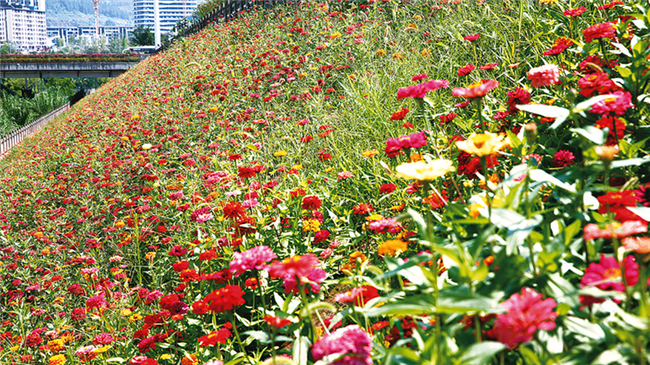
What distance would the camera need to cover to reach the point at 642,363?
673mm

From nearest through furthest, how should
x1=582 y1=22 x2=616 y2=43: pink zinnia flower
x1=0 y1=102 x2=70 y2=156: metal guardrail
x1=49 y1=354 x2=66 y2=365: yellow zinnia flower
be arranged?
1. x1=582 y1=22 x2=616 y2=43: pink zinnia flower
2. x1=49 y1=354 x2=66 y2=365: yellow zinnia flower
3. x1=0 y1=102 x2=70 y2=156: metal guardrail

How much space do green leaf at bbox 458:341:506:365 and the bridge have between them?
38.2m

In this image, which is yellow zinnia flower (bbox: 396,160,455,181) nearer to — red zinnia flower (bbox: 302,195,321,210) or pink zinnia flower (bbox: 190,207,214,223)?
red zinnia flower (bbox: 302,195,321,210)

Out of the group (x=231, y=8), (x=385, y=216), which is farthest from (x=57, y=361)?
(x=231, y=8)

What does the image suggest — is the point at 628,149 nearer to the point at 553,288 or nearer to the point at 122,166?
the point at 553,288

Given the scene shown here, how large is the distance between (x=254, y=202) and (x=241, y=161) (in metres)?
1.29

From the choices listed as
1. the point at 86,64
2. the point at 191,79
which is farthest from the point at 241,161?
the point at 86,64

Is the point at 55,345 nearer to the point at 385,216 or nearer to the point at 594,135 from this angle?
the point at 385,216

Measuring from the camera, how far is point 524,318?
76cm

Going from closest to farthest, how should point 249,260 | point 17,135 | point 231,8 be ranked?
point 249,260 < point 231,8 < point 17,135

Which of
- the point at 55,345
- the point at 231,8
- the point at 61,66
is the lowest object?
the point at 61,66

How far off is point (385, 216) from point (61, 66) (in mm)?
40304

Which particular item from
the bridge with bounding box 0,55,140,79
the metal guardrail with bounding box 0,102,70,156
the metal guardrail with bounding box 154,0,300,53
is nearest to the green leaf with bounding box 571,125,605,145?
the metal guardrail with bounding box 154,0,300,53

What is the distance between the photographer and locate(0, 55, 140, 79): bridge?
3472 centimetres
